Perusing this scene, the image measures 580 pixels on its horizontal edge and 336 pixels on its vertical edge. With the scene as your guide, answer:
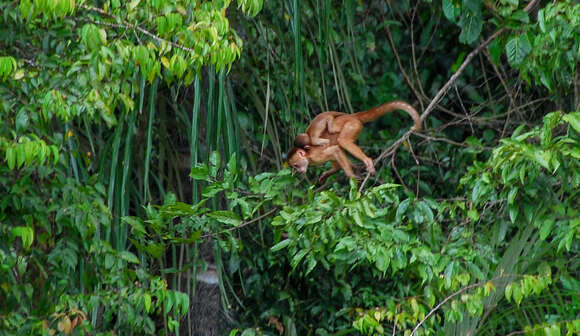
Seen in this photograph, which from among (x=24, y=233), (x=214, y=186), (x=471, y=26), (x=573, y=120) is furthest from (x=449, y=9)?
(x=24, y=233)

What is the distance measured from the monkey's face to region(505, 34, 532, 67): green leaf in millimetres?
770

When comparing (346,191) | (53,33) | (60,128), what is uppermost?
(53,33)

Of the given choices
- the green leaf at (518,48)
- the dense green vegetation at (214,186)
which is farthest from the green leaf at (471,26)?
the green leaf at (518,48)

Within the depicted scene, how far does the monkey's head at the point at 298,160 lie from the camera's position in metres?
2.80

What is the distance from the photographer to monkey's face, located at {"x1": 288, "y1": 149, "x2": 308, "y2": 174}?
2.80 m

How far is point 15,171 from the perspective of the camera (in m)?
2.89

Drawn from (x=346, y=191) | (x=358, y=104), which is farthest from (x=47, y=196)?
(x=358, y=104)

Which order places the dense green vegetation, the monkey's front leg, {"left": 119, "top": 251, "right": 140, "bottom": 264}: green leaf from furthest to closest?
1. {"left": 119, "top": 251, "right": 140, "bottom": 264}: green leaf
2. the monkey's front leg
3. the dense green vegetation

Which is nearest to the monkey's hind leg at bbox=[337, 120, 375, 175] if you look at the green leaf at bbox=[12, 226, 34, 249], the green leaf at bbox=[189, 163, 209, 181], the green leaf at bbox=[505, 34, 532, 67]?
the green leaf at bbox=[189, 163, 209, 181]

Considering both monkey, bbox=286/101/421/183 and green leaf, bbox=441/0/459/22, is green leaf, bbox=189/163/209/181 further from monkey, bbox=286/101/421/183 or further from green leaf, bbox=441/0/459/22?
green leaf, bbox=441/0/459/22

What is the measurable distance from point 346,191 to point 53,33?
1.08 meters

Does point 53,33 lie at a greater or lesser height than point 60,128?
greater

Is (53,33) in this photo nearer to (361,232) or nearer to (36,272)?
(36,272)

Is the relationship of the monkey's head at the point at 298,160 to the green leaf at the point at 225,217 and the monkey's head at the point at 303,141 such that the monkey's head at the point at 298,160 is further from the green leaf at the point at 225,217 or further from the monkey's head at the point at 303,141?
the green leaf at the point at 225,217
